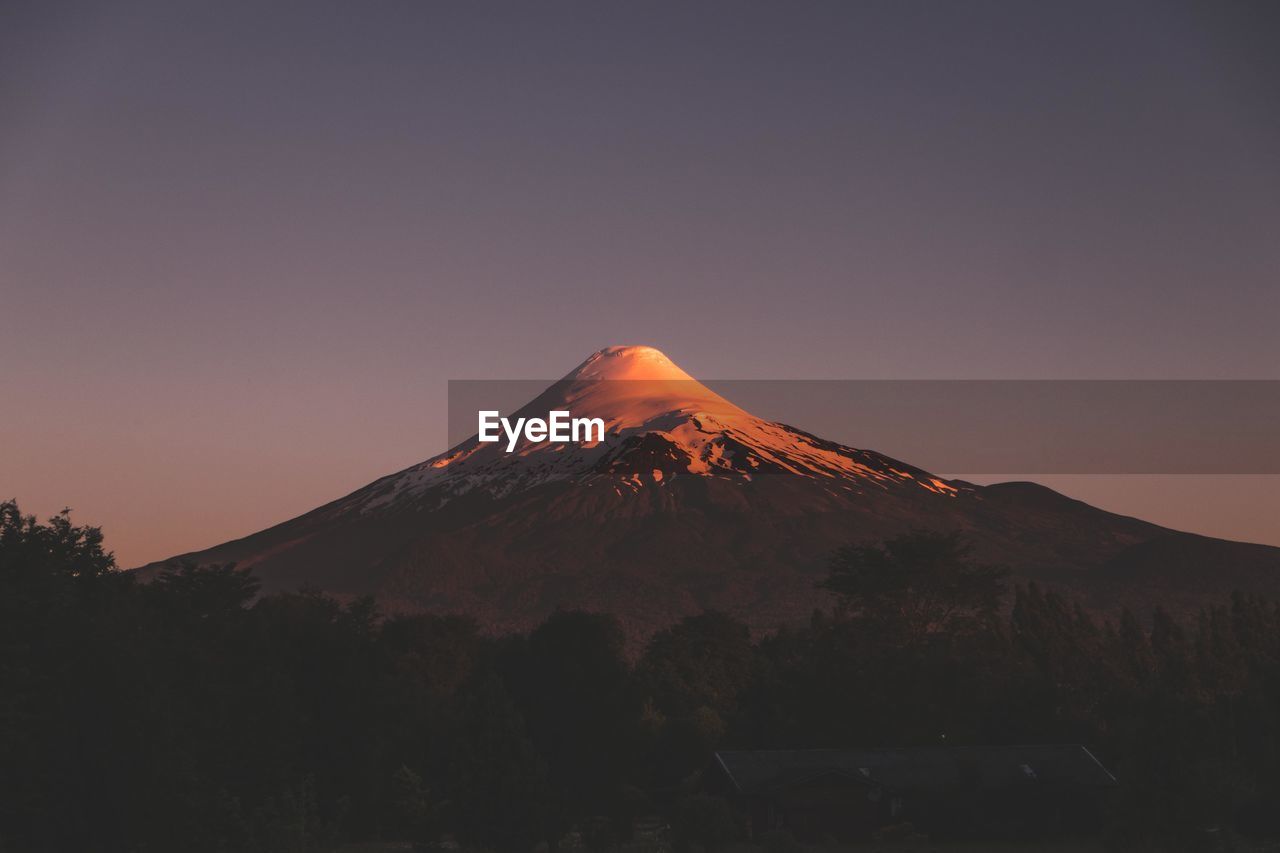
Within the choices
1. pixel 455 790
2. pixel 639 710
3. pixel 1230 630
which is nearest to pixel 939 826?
pixel 639 710

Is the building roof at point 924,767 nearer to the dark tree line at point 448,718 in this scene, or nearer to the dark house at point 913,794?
the dark house at point 913,794

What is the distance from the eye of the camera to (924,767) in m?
76.9

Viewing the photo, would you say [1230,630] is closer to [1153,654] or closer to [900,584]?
[1153,654]

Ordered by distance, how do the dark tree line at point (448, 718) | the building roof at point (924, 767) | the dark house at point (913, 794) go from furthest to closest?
the building roof at point (924, 767) < the dark house at point (913, 794) < the dark tree line at point (448, 718)

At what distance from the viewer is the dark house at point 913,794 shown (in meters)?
74.2

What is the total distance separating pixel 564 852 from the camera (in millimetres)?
67625

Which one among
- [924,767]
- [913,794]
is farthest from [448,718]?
[924,767]

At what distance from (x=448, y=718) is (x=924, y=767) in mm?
23255

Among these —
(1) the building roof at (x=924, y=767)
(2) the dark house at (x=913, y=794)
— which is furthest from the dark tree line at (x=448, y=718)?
(2) the dark house at (x=913, y=794)

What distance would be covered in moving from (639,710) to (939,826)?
1843 cm

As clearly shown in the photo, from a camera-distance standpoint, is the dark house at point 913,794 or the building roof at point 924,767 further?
the building roof at point 924,767

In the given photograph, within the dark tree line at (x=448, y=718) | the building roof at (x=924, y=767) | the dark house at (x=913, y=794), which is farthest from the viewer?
the building roof at (x=924, y=767)

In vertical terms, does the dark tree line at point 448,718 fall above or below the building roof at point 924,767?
above

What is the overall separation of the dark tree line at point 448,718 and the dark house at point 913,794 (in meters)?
3.22
